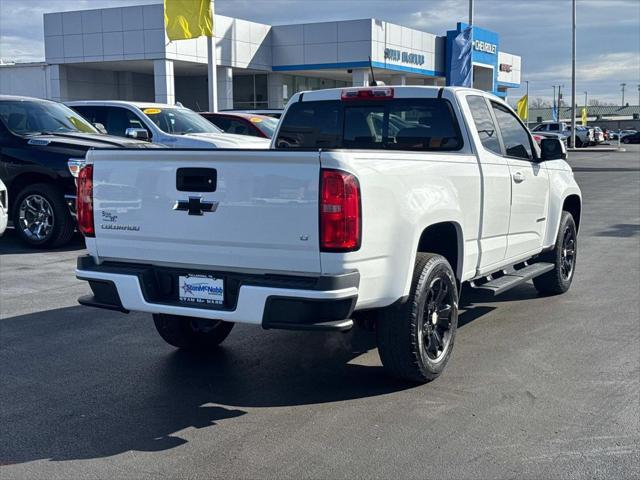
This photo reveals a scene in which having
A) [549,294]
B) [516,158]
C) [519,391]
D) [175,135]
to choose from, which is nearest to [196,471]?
[519,391]

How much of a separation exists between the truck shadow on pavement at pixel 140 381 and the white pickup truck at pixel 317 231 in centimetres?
40

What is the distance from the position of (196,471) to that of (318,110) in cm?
364

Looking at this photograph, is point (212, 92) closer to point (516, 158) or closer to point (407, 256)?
point (516, 158)

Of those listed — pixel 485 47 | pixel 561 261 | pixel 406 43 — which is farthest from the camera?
pixel 485 47

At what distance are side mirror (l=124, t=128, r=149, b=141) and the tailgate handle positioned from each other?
8469 millimetres

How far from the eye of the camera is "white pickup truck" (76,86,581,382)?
14.9 ft

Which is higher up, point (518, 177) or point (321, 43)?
point (321, 43)

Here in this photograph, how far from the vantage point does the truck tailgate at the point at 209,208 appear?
15.0 feet

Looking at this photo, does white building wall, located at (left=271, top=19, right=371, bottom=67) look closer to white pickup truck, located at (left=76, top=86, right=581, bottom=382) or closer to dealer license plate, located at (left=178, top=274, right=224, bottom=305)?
white pickup truck, located at (left=76, top=86, right=581, bottom=382)

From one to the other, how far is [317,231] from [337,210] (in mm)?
162

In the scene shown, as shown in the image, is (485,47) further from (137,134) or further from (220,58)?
(137,134)

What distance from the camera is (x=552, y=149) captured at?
7430 mm

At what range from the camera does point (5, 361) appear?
5996 mm

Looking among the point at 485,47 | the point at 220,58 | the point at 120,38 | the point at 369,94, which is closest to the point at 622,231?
the point at 369,94
